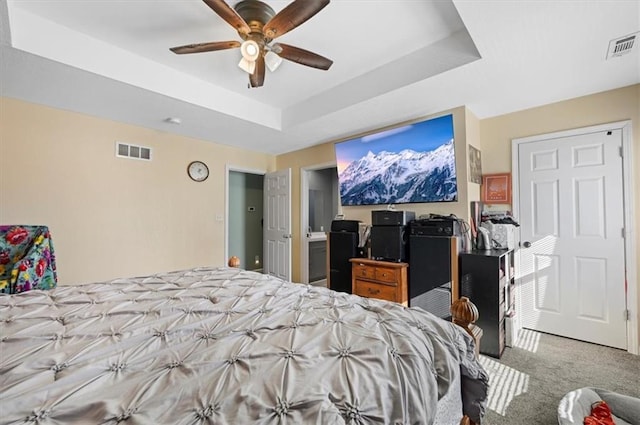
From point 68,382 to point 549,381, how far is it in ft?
9.34

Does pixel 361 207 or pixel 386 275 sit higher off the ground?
pixel 361 207

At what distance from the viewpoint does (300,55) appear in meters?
2.03

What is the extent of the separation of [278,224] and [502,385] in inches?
140

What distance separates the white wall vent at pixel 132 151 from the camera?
3408mm

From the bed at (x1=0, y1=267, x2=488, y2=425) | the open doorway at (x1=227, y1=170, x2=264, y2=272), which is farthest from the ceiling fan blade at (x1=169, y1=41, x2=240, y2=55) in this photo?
the open doorway at (x1=227, y1=170, x2=264, y2=272)

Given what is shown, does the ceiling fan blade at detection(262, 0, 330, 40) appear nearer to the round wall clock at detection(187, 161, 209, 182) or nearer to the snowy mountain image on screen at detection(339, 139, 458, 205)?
the snowy mountain image on screen at detection(339, 139, 458, 205)

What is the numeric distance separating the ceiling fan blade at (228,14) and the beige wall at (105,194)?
2.48m

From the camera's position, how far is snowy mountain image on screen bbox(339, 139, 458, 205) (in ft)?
10.1

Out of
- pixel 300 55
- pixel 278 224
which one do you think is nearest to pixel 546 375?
pixel 300 55

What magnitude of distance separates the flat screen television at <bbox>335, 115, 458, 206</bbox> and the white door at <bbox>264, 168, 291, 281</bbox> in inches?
40.3

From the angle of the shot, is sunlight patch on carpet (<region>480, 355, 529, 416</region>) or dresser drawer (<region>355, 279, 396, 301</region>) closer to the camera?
sunlight patch on carpet (<region>480, 355, 529, 416</region>)

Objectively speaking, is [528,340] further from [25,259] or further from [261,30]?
[25,259]

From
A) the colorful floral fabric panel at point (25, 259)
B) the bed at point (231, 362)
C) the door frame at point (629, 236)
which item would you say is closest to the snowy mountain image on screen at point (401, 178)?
the door frame at point (629, 236)

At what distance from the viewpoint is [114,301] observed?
139cm
